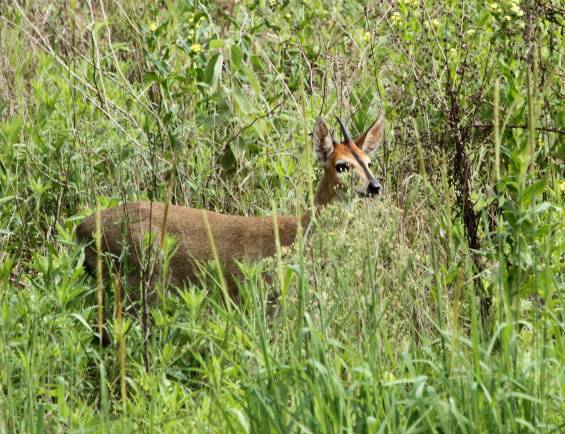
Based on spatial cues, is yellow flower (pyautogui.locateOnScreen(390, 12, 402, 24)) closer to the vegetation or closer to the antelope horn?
the vegetation

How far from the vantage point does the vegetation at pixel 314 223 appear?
3.55m

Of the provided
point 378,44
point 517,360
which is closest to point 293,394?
point 517,360

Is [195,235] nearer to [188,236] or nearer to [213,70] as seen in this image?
[188,236]

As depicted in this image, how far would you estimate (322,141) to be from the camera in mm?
7395

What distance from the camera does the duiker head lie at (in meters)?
7.08

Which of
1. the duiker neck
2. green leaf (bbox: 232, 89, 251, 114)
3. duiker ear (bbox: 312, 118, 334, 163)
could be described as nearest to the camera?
green leaf (bbox: 232, 89, 251, 114)

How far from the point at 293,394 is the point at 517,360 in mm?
681

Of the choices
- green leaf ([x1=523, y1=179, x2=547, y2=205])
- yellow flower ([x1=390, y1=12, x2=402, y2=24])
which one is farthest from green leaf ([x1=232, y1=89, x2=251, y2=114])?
green leaf ([x1=523, y1=179, x2=547, y2=205])

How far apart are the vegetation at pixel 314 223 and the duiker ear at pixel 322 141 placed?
18 centimetres

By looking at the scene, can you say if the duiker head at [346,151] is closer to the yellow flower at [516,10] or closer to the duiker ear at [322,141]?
the duiker ear at [322,141]

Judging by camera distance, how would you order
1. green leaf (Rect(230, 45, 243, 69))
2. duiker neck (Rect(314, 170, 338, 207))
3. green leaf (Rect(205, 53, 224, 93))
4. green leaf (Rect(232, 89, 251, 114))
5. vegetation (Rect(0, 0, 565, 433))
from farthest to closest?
duiker neck (Rect(314, 170, 338, 207)) < green leaf (Rect(232, 89, 251, 114)) < green leaf (Rect(205, 53, 224, 93)) < green leaf (Rect(230, 45, 243, 69)) < vegetation (Rect(0, 0, 565, 433))

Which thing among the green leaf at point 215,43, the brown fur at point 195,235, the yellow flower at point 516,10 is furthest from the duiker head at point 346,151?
the yellow flower at point 516,10

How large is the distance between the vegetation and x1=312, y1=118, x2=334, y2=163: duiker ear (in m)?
0.18

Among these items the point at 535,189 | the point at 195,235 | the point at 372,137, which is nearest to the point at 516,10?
the point at 372,137
